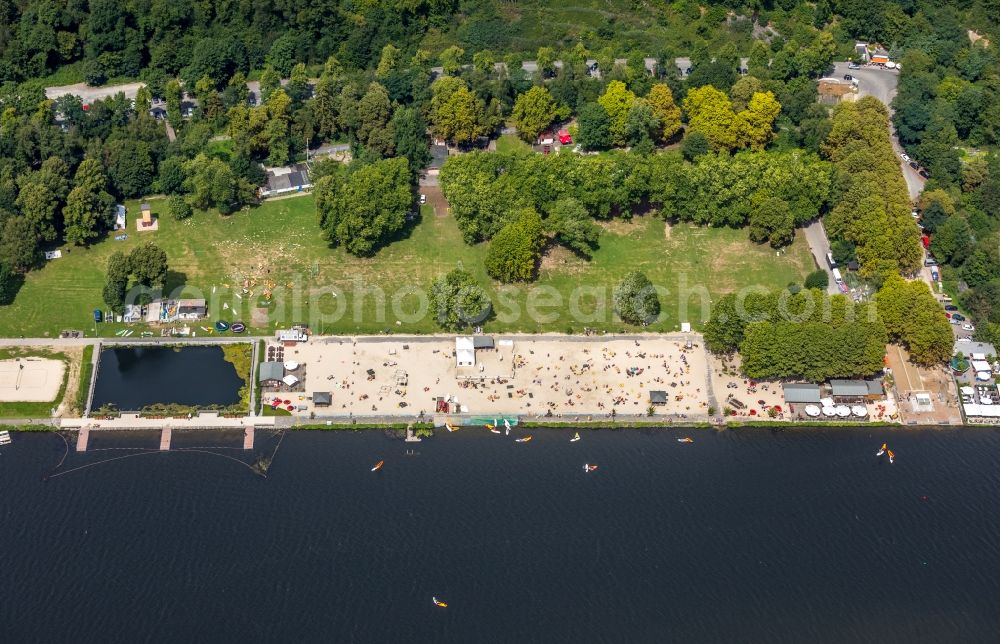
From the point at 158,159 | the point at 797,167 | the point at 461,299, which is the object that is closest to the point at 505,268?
the point at 461,299

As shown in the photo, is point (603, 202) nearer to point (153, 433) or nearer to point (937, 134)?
point (937, 134)

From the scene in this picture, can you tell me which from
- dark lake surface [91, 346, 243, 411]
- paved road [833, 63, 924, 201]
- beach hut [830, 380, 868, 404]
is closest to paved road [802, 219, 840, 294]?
beach hut [830, 380, 868, 404]

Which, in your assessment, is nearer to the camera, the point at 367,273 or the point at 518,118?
the point at 367,273

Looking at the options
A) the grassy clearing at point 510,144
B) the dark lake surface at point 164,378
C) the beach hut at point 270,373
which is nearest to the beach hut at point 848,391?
the grassy clearing at point 510,144

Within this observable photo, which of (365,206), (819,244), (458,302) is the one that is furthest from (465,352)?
(819,244)

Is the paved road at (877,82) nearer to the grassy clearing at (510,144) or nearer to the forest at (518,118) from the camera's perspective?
the forest at (518,118)

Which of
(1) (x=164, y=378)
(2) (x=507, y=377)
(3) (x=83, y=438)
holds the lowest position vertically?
(3) (x=83, y=438)

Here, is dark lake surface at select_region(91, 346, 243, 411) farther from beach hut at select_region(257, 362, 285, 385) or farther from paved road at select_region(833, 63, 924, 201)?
paved road at select_region(833, 63, 924, 201)

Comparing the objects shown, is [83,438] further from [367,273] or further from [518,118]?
[518,118]
